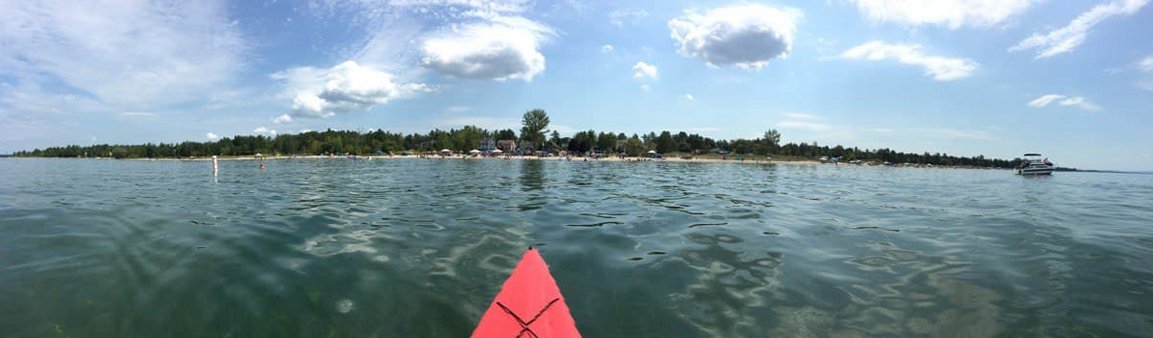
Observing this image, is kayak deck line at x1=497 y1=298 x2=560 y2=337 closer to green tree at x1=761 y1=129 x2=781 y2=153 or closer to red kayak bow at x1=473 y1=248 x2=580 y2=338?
red kayak bow at x1=473 y1=248 x2=580 y2=338

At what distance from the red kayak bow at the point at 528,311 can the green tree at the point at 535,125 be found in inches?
6410

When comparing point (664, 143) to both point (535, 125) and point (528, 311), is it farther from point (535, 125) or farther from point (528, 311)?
point (528, 311)

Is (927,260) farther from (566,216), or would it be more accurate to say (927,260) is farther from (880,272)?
(566,216)

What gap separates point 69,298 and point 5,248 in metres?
5.76

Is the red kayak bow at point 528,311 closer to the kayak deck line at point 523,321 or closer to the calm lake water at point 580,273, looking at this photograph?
the kayak deck line at point 523,321

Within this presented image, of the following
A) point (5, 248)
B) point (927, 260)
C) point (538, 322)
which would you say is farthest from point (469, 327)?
point (5, 248)

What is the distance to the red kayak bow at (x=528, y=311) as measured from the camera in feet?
12.8

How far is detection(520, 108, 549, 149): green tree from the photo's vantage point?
545ft

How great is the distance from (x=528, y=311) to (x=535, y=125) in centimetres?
16366

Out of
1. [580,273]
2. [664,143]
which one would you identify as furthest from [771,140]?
[580,273]

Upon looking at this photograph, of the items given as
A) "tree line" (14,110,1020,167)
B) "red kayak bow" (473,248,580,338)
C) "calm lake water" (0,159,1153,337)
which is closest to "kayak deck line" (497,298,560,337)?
"red kayak bow" (473,248,580,338)

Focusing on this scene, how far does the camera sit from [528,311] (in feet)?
13.1

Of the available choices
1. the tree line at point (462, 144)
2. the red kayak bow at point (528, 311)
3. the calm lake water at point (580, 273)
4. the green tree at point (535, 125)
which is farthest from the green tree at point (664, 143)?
the red kayak bow at point (528, 311)

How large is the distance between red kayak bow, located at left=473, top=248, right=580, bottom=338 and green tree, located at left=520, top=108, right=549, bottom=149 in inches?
6410
